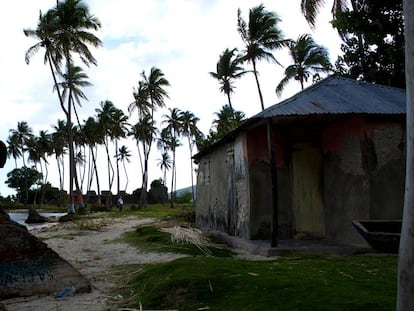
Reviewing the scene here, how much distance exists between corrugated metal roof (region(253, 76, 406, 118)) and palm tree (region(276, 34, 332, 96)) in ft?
57.2

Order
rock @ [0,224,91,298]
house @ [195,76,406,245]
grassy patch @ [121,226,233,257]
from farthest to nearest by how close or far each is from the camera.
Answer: grassy patch @ [121,226,233,257], house @ [195,76,406,245], rock @ [0,224,91,298]

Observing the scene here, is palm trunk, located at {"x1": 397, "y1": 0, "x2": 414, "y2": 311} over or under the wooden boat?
over

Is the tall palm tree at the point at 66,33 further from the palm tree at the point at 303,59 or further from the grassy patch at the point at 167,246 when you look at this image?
the grassy patch at the point at 167,246

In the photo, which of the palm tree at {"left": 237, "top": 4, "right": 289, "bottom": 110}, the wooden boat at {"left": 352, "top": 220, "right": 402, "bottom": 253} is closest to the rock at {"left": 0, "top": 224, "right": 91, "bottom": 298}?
the wooden boat at {"left": 352, "top": 220, "right": 402, "bottom": 253}

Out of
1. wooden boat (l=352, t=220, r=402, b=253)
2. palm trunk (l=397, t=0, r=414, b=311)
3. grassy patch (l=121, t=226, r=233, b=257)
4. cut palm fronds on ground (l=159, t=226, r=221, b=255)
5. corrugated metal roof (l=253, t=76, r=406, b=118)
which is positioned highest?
corrugated metal roof (l=253, t=76, r=406, b=118)

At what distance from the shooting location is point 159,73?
4216 cm

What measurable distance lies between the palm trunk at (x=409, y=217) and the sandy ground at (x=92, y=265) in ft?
12.0

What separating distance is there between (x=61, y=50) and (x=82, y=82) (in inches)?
219

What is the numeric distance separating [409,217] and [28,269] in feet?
17.6

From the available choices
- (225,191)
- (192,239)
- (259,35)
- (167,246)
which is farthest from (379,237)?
(259,35)

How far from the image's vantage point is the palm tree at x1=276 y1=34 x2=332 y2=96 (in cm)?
2858

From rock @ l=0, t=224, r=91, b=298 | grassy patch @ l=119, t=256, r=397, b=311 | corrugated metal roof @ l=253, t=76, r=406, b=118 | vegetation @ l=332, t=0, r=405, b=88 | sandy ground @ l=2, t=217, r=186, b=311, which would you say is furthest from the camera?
vegetation @ l=332, t=0, r=405, b=88

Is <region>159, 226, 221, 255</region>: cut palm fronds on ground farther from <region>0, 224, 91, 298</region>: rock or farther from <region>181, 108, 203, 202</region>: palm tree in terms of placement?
<region>181, 108, 203, 202</region>: palm tree

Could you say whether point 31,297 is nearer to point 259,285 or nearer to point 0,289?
point 0,289
